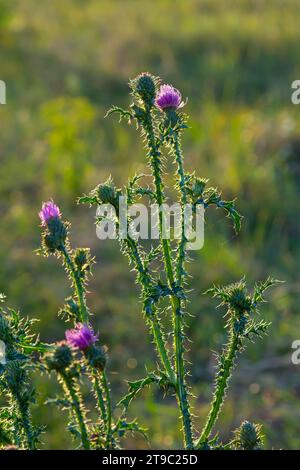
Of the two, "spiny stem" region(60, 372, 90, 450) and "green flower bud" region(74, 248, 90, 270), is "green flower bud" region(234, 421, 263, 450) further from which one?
"green flower bud" region(74, 248, 90, 270)

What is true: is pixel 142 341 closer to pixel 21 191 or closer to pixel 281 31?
pixel 21 191

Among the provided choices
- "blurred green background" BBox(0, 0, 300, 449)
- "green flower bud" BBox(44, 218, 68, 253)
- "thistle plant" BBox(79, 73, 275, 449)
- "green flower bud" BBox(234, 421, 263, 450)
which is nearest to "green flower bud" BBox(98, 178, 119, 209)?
"thistle plant" BBox(79, 73, 275, 449)

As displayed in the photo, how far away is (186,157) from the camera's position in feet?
18.4

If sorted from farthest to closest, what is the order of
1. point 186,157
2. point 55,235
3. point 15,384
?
point 186,157 → point 55,235 → point 15,384

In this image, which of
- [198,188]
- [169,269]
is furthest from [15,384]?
[198,188]

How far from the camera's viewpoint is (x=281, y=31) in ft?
27.0

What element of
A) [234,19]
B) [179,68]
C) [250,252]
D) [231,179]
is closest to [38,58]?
[179,68]

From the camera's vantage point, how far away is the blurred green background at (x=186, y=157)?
3746mm

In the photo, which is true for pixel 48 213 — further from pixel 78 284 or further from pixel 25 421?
pixel 25 421

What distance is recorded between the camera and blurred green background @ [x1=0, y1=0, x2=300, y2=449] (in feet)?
12.3

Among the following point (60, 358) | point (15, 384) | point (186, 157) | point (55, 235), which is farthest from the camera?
point (186, 157)

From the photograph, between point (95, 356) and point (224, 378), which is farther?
point (224, 378)

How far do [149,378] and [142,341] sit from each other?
261 cm

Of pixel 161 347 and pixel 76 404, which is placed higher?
pixel 161 347
